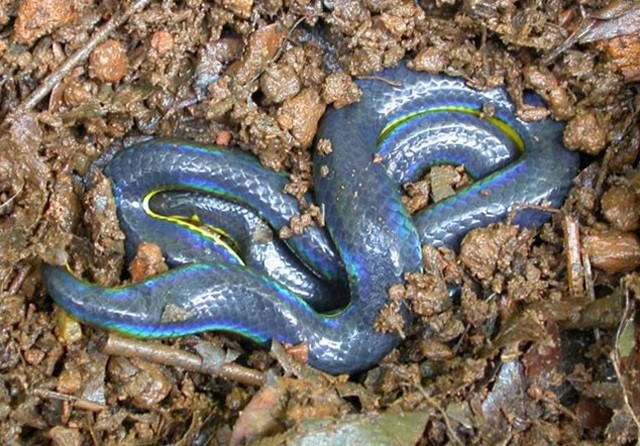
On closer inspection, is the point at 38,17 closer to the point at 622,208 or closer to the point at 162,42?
the point at 162,42

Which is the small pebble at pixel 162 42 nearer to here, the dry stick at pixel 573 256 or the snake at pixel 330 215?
the snake at pixel 330 215

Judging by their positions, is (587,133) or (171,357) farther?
(587,133)

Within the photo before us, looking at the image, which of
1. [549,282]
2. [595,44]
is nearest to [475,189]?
[549,282]

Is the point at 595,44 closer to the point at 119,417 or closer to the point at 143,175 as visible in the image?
the point at 143,175

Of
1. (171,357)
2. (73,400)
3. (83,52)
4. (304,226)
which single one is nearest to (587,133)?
(304,226)

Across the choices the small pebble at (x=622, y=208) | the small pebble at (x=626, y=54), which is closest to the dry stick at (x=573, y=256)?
the small pebble at (x=622, y=208)

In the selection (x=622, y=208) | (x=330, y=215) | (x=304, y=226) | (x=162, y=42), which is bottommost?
(x=304, y=226)

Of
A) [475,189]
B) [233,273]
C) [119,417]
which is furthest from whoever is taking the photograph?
[475,189]
